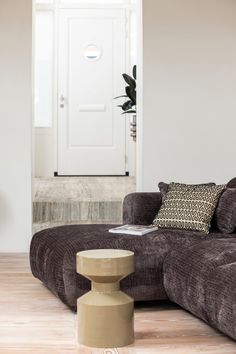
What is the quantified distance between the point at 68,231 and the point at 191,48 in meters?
2.26

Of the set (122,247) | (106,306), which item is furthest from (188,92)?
(106,306)

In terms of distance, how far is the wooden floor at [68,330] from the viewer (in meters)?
2.88

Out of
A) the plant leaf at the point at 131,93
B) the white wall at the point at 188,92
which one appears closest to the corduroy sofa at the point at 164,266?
the white wall at the point at 188,92

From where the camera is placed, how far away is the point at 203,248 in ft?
11.1

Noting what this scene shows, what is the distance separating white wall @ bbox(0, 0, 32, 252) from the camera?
5559 millimetres

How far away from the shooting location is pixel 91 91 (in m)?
8.58

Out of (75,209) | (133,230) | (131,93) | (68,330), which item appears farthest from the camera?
(131,93)

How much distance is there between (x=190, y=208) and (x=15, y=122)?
200cm

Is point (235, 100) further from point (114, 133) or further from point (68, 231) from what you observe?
point (114, 133)

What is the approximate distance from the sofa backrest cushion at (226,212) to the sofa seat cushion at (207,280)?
0.41m

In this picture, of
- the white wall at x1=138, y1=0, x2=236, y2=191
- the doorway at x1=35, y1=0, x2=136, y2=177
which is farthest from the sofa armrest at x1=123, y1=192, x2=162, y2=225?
the doorway at x1=35, y1=0, x2=136, y2=177

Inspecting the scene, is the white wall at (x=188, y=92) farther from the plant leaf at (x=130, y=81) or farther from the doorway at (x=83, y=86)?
the doorway at (x=83, y=86)

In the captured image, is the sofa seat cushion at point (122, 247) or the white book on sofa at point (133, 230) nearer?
the sofa seat cushion at point (122, 247)

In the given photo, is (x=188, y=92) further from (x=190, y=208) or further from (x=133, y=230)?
(x=133, y=230)
